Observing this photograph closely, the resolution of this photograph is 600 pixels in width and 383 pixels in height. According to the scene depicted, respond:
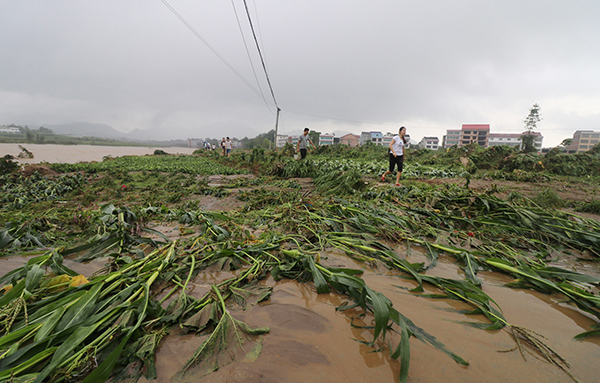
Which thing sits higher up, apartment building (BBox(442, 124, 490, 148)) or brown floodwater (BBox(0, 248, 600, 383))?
apartment building (BBox(442, 124, 490, 148))

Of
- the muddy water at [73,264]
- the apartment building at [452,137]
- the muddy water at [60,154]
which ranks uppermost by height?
the apartment building at [452,137]

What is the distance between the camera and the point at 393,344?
134 centimetres

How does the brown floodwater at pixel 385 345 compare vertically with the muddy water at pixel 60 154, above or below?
below

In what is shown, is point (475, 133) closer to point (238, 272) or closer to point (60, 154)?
point (238, 272)

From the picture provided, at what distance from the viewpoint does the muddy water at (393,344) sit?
3.83 feet

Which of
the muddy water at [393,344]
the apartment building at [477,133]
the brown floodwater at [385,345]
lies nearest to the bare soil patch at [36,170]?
the brown floodwater at [385,345]

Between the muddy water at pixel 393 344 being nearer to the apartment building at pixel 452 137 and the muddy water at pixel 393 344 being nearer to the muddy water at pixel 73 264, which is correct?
the muddy water at pixel 73 264

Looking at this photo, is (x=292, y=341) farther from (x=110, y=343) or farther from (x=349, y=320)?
(x=110, y=343)

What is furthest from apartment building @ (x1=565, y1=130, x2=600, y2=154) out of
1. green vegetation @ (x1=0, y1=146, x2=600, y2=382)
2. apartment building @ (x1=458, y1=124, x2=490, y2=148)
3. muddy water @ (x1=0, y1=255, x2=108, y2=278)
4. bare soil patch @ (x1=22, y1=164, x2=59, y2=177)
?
bare soil patch @ (x1=22, y1=164, x2=59, y2=177)

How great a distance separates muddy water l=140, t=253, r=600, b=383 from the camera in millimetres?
1168

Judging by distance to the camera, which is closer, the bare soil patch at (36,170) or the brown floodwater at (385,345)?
the brown floodwater at (385,345)

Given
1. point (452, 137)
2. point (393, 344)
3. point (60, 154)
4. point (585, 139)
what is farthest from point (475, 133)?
point (60, 154)

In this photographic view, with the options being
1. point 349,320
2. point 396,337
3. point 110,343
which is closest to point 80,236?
point 110,343

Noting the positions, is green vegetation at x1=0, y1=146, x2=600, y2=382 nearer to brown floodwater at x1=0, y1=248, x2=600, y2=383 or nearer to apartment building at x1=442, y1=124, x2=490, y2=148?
brown floodwater at x1=0, y1=248, x2=600, y2=383
